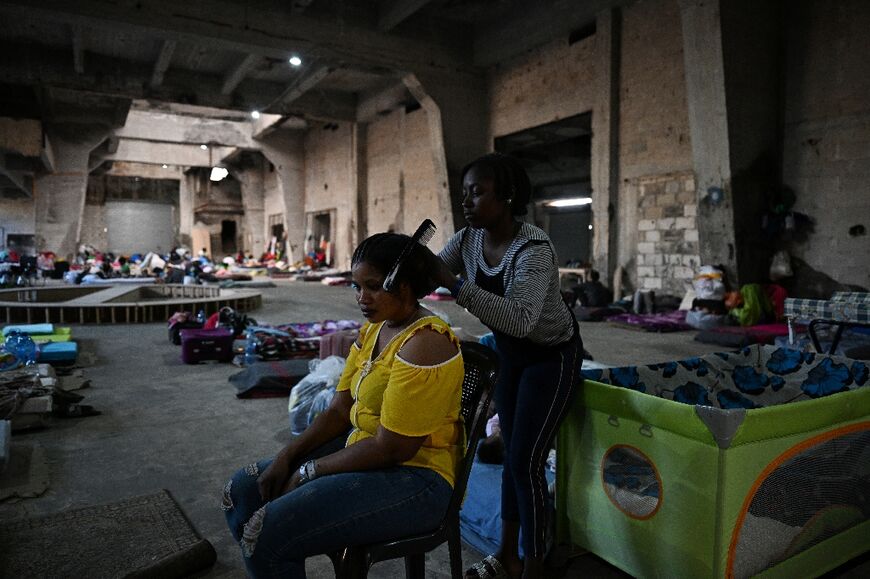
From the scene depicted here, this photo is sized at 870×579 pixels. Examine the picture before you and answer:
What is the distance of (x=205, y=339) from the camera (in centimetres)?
641

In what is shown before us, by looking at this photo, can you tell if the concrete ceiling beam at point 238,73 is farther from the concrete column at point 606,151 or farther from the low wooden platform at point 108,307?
the concrete column at point 606,151

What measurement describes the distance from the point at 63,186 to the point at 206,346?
17.8 m

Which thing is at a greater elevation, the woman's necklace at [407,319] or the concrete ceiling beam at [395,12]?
the concrete ceiling beam at [395,12]

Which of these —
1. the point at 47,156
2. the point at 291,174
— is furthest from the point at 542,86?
the point at 47,156

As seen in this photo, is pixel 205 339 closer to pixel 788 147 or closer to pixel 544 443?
pixel 544 443

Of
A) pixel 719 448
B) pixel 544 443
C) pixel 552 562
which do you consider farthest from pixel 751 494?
pixel 552 562

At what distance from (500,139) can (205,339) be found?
32.3 ft

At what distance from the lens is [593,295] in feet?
34.9

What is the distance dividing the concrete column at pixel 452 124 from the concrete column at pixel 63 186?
13063 mm

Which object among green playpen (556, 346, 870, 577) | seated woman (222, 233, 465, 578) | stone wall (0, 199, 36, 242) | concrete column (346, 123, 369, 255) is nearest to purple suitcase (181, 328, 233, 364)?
seated woman (222, 233, 465, 578)

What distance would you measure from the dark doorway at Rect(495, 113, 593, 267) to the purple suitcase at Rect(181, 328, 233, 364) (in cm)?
926

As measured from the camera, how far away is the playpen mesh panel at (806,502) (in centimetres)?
188

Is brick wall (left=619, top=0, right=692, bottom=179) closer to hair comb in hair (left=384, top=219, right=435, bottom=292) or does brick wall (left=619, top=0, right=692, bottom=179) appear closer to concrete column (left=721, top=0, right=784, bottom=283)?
concrete column (left=721, top=0, right=784, bottom=283)

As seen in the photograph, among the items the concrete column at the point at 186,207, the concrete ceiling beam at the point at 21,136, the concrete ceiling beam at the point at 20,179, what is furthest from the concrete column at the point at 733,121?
the concrete column at the point at 186,207
